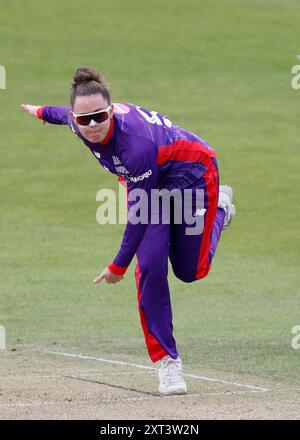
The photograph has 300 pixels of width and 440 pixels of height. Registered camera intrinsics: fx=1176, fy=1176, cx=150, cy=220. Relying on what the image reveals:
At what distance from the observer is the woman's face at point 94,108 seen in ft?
28.8

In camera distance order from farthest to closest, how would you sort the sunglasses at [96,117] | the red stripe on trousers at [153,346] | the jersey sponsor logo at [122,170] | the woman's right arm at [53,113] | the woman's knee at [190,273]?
the woman's right arm at [53,113] → the woman's knee at [190,273] → the red stripe on trousers at [153,346] → the jersey sponsor logo at [122,170] → the sunglasses at [96,117]

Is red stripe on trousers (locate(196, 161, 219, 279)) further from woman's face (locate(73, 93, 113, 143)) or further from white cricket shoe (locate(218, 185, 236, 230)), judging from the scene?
woman's face (locate(73, 93, 113, 143))

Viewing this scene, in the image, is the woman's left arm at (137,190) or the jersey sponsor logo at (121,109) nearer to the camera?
the woman's left arm at (137,190)

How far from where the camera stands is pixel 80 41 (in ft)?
111

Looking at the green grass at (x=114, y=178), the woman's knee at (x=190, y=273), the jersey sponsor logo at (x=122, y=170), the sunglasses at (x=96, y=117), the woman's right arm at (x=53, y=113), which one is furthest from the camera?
the green grass at (x=114, y=178)

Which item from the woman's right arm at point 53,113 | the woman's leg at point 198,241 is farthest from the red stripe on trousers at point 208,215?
the woman's right arm at point 53,113

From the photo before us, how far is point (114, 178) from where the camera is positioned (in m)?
22.9

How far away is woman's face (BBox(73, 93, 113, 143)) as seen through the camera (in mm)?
8781

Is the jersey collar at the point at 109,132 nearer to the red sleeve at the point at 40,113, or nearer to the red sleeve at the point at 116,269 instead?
the red sleeve at the point at 116,269

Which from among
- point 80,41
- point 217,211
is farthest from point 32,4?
point 217,211

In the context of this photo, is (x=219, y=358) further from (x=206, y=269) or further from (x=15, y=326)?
(x=15, y=326)

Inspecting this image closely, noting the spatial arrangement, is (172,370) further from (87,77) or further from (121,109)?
(87,77)

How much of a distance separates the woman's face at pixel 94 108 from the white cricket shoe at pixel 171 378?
1858 millimetres

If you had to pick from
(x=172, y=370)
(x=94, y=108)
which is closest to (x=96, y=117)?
(x=94, y=108)
